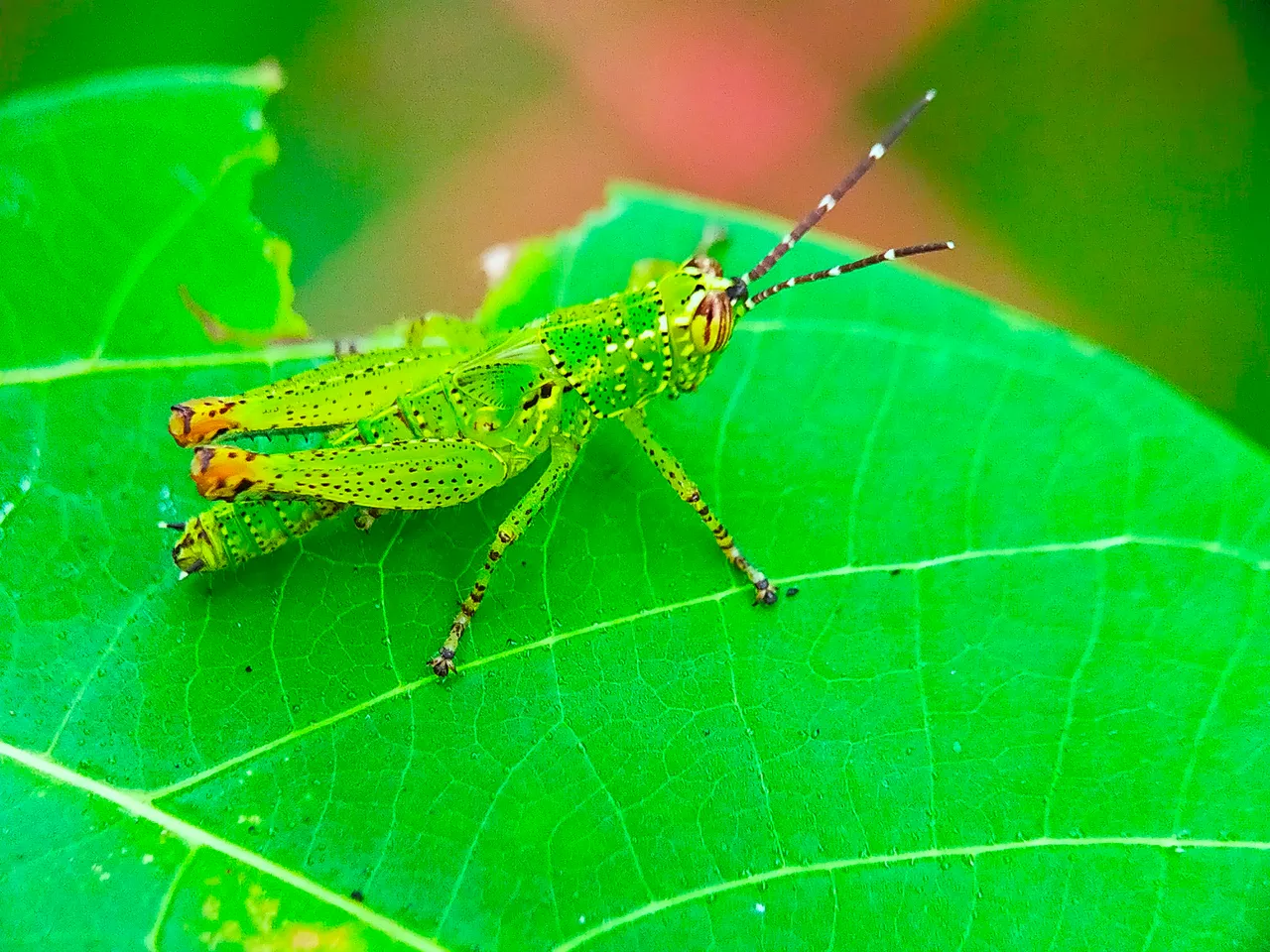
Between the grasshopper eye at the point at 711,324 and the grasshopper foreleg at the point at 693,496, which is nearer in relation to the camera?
the grasshopper foreleg at the point at 693,496

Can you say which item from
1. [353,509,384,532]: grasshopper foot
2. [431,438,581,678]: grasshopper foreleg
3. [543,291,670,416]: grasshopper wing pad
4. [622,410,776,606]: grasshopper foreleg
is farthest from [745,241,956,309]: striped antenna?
[353,509,384,532]: grasshopper foot

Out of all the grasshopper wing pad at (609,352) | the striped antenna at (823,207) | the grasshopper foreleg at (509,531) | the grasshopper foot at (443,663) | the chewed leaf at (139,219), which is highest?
the chewed leaf at (139,219)

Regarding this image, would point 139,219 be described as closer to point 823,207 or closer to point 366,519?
point 366,519

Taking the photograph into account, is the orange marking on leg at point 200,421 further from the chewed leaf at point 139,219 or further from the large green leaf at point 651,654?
the chewed leaf at point 139,219

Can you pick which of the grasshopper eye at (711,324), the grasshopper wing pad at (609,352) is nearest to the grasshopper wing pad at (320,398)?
the grasshopper wing pad at (609,352)

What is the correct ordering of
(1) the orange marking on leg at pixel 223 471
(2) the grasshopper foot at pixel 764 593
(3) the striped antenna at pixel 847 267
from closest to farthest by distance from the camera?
1. (1) the orange marking on leg at pixel 223 471
2. (2) the grasshopper foot at pixel 764 593
3. (3) the striped antenna at pixel 847 267

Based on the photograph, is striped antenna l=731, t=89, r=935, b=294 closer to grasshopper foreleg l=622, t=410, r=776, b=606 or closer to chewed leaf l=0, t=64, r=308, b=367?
grasshopper foreleg l=622, t=410, r=776, b=606

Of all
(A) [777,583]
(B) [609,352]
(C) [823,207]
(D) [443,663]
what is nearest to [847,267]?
(C) [823,207]
